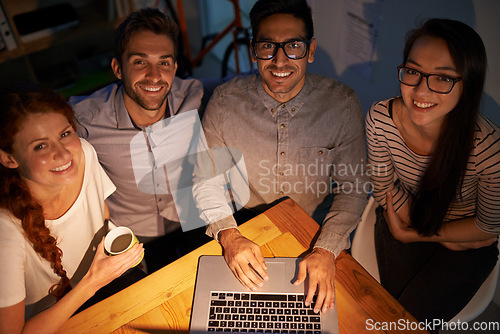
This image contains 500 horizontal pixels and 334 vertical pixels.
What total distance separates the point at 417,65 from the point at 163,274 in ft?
3.81

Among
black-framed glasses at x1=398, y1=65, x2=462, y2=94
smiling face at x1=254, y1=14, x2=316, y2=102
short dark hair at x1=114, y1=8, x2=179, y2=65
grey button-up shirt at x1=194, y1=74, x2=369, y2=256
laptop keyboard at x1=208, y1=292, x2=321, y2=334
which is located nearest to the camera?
laptop keyboard at x1=208, y1=292, x2=321, y2=334

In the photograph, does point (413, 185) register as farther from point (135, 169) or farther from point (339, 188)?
point (135, 169)

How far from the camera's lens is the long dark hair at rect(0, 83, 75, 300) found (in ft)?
3.99

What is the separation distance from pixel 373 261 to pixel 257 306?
80cm

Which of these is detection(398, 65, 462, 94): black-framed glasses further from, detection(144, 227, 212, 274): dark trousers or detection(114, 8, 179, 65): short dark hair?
detection(144, 227, 212, 274): dark trousers

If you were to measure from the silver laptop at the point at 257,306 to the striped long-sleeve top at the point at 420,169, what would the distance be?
2.17ft

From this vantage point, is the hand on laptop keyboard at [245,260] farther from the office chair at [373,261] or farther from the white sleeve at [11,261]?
the white sleeve at [11,261]

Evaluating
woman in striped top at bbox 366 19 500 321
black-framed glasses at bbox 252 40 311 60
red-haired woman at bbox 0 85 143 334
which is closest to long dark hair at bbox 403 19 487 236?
woman in striped top at bbox 366 19 500 321

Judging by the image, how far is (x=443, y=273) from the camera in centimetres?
155

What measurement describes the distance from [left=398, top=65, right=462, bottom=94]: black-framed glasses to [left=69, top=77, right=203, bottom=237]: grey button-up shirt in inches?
38.4

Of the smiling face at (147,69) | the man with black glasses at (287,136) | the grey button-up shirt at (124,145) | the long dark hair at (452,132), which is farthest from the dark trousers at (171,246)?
the long dark hair at (452,132)

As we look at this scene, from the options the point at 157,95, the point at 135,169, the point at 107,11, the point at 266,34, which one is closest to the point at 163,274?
the point at 135,169

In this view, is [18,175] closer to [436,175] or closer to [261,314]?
[261,314]

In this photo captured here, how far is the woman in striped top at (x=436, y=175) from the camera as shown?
1232 millimetres
